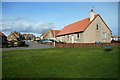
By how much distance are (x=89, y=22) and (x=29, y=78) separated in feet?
123

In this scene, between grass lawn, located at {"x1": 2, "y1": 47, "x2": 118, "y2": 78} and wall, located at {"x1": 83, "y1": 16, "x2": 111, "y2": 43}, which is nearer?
grass lawn, located at {"x1": 2, "y1": 47, "x2": 118, "y2": 78}

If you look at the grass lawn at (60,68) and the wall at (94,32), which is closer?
the grass lawn at (60,68)

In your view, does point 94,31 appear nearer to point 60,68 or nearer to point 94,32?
point 94,32

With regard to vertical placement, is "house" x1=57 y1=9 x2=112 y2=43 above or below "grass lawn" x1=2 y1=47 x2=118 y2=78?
above

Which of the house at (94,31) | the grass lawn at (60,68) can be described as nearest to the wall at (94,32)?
the house at (94,31)

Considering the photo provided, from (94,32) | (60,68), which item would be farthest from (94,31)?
(60,68)

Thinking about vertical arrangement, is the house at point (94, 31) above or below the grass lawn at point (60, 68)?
above

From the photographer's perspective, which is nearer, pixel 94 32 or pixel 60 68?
pixel 60 68

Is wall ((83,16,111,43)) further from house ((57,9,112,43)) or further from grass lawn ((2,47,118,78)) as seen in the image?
grass lawn ((2,47,118,78))

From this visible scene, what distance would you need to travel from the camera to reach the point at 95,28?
144ft

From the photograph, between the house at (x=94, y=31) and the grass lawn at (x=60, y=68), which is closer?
the grass lawn at (x=60, y=68)

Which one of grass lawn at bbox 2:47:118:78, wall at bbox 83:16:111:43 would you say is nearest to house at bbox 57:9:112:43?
wall at bbox 83:16:111:43

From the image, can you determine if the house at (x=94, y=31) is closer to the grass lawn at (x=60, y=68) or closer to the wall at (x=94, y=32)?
the wall at (x=94, y=32)

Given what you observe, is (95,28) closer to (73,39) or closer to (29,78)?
(73,39)
